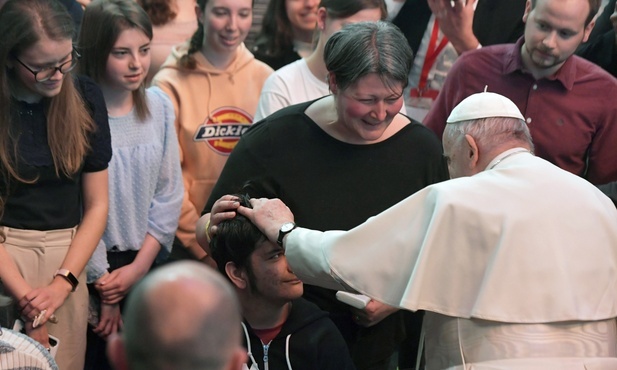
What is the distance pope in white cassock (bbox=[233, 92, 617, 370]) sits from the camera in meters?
3.19

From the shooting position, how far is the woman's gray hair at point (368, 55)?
12.6 ft

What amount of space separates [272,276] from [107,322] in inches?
39.0

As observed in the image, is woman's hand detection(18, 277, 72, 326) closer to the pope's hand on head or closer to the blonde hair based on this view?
the blonde hair

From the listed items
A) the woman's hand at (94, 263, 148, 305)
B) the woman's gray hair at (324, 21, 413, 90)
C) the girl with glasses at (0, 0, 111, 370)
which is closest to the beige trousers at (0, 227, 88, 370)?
the girl with glasses at (0, 0, 111, 370)

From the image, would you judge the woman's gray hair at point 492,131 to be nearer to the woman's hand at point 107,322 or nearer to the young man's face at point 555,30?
the young man's face at point 555,30

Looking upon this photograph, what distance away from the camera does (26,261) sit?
400 centimetres

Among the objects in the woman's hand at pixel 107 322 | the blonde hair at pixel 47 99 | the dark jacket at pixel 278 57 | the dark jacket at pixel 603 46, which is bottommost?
the woman's hand at pixel 107 322

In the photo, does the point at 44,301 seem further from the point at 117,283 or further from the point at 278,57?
the point at 278,57

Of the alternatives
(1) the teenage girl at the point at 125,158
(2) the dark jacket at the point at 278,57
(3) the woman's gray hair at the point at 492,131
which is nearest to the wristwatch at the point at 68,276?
(1) the teenage girl at the point at 125,158

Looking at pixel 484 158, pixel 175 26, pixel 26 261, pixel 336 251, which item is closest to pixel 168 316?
pixel 336 251

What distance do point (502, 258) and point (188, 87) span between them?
233 centimetres

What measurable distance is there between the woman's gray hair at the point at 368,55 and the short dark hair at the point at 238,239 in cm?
59

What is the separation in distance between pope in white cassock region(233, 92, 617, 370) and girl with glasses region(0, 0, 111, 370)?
3.59ft

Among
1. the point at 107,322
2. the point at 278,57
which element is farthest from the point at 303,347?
the point at 278,57
